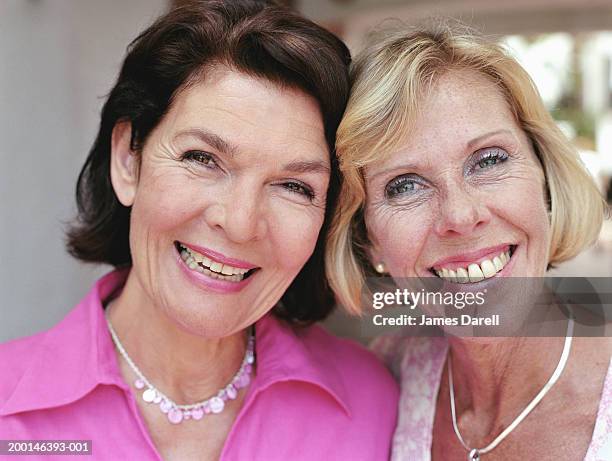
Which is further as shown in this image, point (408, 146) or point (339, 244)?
point (339, 244)

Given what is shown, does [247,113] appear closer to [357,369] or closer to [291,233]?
[291,233]

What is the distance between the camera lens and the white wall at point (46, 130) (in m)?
2.55

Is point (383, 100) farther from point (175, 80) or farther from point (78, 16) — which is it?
point (78, 16)

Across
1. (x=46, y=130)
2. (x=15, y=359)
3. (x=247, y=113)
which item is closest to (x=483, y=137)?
(x=247, y=113)

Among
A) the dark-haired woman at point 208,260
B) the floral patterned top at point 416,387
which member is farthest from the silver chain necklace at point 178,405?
the floral patterned top at point 416,387

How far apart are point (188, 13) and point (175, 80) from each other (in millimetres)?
193

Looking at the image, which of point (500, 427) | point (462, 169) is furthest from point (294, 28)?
point (500, 427)

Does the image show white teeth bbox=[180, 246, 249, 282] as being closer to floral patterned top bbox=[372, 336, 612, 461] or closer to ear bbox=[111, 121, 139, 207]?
ear bbox=[111, 121, 139, 207]

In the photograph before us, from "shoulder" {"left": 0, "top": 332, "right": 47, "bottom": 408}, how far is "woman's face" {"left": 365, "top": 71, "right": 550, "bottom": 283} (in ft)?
3.43

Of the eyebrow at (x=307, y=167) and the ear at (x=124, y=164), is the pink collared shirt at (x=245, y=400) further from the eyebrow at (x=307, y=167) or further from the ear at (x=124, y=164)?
the eyebrow at (x=307, y=167)

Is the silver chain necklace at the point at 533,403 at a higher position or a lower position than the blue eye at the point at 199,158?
lower

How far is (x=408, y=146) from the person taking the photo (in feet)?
6.23

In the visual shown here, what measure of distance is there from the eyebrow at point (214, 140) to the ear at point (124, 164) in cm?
26

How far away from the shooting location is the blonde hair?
6.32 feet
